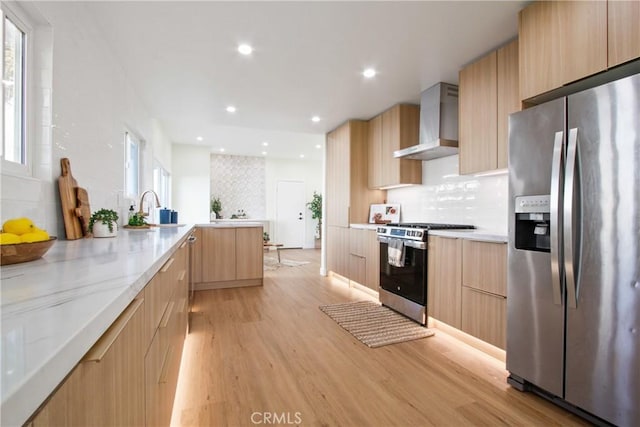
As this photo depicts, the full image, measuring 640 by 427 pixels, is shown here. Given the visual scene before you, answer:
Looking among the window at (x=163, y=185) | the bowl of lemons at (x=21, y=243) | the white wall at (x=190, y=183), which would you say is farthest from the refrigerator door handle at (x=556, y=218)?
the white wall at (x=190, y=183)

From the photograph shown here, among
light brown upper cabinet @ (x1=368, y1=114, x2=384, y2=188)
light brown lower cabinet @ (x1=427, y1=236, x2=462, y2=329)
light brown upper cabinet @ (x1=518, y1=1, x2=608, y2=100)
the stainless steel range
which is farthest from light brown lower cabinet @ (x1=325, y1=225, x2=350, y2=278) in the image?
light brown upper cabinet @ (x1=518, y1=1, x2=608, y2=100)

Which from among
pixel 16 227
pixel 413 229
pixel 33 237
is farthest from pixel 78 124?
pixel 413 229

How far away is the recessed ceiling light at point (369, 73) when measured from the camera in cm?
296

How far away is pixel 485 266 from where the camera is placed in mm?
2281

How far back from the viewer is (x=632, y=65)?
1.54 metres

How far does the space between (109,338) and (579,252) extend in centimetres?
199

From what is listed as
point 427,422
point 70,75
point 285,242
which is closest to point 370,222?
point 427,422

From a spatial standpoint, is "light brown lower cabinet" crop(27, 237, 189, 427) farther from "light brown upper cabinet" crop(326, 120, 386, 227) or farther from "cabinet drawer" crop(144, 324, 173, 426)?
"light brown upper cabinet" crop(326, 120, 386, 227)

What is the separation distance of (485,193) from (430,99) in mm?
1172

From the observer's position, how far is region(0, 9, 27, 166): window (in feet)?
4.72

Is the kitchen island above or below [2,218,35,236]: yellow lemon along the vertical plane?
below

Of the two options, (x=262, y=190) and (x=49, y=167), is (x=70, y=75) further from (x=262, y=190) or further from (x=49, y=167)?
(x=262, y=190)

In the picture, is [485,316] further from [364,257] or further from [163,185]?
[163,185]

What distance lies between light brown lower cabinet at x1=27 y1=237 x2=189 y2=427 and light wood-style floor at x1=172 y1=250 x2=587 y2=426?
514 millimetres
